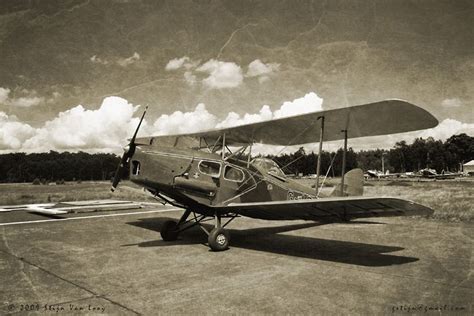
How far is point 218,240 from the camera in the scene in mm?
7727

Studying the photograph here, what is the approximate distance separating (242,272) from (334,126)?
4.60m

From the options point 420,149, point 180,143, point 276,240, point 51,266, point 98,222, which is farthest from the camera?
point 420,149

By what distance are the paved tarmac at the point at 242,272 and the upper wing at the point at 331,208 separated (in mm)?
787

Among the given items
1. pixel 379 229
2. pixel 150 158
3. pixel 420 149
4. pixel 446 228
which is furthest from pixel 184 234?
pixel 420 149

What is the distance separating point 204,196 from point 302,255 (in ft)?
8.30

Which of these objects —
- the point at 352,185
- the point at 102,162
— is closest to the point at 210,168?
the point at 352,185

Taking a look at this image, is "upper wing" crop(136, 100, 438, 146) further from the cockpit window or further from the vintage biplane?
the cockpit window

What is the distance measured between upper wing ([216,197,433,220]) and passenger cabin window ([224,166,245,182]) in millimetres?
819

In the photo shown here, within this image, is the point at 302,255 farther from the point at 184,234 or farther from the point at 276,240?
the point at 184,234

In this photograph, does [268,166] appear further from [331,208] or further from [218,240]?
[331,208]

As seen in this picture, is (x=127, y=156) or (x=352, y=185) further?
(x=352, y=185)

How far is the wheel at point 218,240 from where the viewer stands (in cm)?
767

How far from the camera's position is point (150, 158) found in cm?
773

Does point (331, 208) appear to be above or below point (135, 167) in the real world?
below
